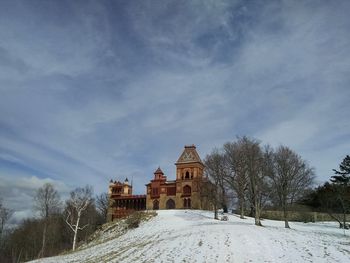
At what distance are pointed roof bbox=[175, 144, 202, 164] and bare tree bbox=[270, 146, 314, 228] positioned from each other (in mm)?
23054

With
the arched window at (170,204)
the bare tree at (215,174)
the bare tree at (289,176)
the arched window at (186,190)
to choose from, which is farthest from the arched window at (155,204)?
the bare tree at (289,176)

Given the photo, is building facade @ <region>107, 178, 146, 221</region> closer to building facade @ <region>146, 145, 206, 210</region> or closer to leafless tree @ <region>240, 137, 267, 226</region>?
building facade @ <region>146, 145, 206, 210</region>

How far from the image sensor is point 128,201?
3086 inches

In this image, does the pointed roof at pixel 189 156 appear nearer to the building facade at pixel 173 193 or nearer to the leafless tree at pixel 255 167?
the building facade at pixel 173 193

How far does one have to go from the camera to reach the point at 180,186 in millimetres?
71500

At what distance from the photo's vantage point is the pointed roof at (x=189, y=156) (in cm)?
7423

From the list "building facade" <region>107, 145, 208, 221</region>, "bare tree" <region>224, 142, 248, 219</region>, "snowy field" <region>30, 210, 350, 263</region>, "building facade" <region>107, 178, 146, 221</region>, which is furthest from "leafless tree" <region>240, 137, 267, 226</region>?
"building facade" <region>107, 178, 146, 221</region>

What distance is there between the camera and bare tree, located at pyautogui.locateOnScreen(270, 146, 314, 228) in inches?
1760

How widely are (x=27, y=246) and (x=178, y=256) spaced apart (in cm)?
6637

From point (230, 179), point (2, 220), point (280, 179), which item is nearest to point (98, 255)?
point (280, 179)

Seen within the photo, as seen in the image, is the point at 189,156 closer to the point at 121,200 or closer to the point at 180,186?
the point at 180,186

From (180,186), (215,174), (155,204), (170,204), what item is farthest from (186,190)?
(215,174)

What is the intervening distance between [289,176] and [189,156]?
1281 inches

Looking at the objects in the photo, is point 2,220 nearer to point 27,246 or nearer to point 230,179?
point 27,246
